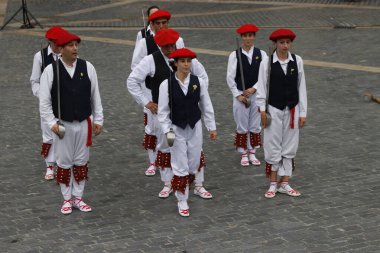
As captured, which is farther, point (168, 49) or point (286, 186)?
point (286, 186)

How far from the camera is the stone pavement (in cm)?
783

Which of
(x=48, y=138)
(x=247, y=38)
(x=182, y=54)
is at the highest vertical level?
(x=182, y=54)

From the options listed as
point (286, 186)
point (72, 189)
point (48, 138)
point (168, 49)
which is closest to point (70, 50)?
point (168, 49)

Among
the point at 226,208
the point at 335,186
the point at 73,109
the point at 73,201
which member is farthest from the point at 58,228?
the point at 335,186

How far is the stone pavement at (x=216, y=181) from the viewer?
783cm

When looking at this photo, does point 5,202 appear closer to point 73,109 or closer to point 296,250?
point 73,109

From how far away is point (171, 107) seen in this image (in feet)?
27.8

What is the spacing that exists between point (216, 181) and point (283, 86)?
1.61m

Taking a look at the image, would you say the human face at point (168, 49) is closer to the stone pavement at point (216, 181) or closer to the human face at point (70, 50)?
the human face at point (70, 50)

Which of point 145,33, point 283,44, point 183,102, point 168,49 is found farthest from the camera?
point 145,33

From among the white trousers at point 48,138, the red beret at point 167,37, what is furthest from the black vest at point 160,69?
the white trousers at point 48,138

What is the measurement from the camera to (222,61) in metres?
16.3

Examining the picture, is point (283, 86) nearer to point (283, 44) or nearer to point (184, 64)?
point (283, 44)

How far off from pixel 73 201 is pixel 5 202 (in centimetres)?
83
